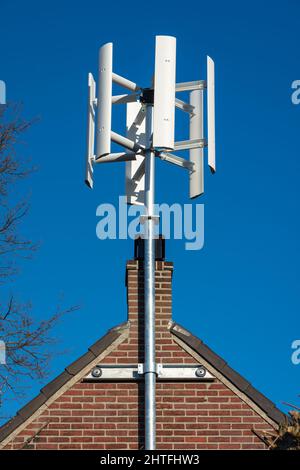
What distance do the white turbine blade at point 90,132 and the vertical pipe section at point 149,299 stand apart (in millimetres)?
733

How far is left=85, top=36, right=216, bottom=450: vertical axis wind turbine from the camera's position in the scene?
43.6ft

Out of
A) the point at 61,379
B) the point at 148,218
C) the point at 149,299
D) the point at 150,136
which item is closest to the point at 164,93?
the point at 150,136

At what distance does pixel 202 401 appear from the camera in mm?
13211

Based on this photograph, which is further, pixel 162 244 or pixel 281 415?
pixel 162 244

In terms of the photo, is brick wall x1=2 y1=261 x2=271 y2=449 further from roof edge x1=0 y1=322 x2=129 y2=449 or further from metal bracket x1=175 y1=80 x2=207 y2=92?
metal bracket x1=175 y1=80 x2=207 y2=92

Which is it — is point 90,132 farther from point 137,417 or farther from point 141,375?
point 137,417

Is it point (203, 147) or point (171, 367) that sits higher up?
point (203, 147)

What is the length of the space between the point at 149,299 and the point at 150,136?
84.7 inches

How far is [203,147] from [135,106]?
113cm

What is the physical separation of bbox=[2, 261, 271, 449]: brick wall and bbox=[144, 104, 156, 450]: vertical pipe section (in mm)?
306
